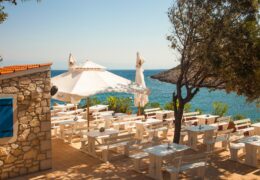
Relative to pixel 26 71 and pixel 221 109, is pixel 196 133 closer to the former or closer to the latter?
pixel 221 109

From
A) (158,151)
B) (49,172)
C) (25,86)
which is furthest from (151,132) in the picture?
(25,86)

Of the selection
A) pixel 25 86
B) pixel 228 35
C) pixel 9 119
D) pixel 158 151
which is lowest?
pixel 158 151

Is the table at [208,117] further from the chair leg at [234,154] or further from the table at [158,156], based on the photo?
Answer: the table at [158,156]

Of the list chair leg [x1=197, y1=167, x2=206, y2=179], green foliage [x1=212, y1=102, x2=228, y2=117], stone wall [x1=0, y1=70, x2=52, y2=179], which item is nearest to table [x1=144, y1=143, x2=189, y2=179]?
chair leg [x1=197, y1=167, x2=206, y2=179]

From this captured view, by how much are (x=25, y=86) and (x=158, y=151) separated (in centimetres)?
371

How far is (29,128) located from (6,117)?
669 millimetres

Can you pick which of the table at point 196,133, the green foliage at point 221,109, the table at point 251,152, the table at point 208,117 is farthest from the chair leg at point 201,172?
the green foliage at point 221,109

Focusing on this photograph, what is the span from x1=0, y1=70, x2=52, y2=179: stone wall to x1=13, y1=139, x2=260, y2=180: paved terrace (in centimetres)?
31

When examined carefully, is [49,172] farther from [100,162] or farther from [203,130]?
[203,130]

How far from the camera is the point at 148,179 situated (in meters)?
7.41

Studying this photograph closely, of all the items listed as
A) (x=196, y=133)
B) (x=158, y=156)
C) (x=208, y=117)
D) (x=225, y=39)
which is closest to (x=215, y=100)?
(x=208, y=117)

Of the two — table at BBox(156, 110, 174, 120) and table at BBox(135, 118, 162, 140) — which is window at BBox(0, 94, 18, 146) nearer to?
table at BBox(135, 118, 162, 140)

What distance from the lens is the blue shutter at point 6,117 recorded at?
729 cm

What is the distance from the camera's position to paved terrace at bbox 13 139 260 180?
7.55 meters
